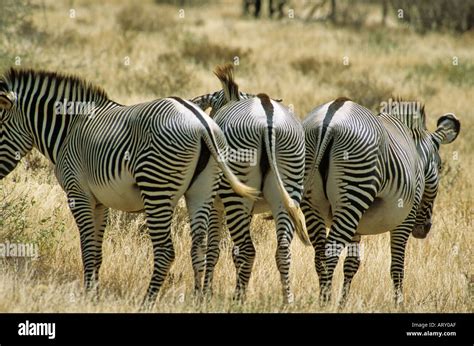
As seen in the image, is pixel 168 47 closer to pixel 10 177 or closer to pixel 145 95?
pixel 145 95

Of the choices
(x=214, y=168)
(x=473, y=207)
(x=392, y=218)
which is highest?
(x=214, y=168)

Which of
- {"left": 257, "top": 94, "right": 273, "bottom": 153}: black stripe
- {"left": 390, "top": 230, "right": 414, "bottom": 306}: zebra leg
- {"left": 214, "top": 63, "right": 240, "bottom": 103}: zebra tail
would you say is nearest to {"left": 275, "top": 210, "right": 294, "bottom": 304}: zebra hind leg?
{"left": 257, "top": 94, "right": 273, "bottom": 153}: black stripe

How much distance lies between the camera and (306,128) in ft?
26.6

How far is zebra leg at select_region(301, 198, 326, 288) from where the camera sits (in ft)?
27.4

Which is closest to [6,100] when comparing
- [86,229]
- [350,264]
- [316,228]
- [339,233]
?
[86,229]

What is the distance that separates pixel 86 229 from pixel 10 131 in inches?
44.6

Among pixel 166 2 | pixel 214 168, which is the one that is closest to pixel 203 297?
pixel 214 168

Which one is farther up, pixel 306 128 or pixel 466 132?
pixel 306 128

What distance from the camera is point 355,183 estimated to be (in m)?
7.77

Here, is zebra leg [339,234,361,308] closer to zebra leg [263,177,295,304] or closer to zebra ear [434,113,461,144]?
zebra leg [263,177,295,304]

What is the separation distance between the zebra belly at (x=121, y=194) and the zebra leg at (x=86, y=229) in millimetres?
122

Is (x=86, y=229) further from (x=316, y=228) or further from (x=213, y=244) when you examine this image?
(x=316, y=228)

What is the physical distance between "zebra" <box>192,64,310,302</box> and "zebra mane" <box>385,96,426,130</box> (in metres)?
1.65

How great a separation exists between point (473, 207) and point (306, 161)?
4433mm
